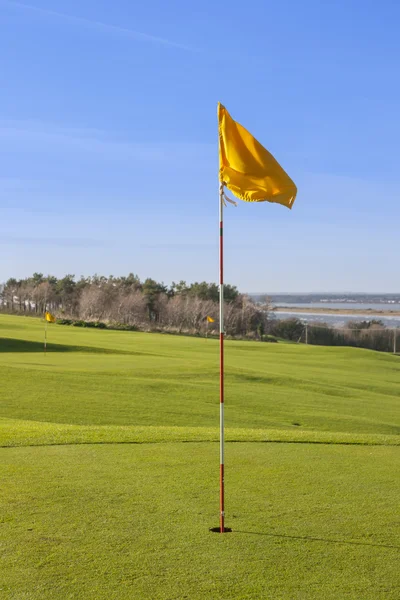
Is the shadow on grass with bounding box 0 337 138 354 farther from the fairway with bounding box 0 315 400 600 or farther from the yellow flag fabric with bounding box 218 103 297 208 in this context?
the yellow flag fabric with bounding box 218 103 297 208

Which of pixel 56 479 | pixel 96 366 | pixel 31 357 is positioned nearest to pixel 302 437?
pixel 56 479

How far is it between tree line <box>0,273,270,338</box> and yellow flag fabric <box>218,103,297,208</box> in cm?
5036

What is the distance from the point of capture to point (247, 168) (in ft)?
21.6

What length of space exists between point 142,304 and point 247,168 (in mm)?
63605

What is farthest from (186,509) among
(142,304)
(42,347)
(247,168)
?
(142,304)

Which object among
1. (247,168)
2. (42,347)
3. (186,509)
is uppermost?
(247,168)

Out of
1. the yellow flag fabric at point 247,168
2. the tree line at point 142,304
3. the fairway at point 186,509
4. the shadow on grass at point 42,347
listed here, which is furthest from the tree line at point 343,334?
the yellow flag fabric at point 247,168

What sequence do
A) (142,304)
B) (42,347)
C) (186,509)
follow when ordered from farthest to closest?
(142,304), (42,347), (186,509)

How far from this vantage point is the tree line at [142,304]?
68.4 meters

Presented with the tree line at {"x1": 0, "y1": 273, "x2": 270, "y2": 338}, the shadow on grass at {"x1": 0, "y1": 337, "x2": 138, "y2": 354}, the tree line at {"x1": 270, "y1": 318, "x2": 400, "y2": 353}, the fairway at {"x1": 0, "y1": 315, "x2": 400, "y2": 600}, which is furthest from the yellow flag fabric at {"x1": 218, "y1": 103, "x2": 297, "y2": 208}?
the tree line at {"x1": 270, "y1": 318, "x2": 400, "y2": 353}

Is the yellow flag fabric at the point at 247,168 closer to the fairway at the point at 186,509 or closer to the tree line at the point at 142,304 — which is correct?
the fairway at the point at 186,509

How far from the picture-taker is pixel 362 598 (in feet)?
15.2

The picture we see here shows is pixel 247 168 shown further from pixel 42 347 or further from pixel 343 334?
pixel 343 334

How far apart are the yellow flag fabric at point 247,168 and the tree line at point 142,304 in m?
50.4
